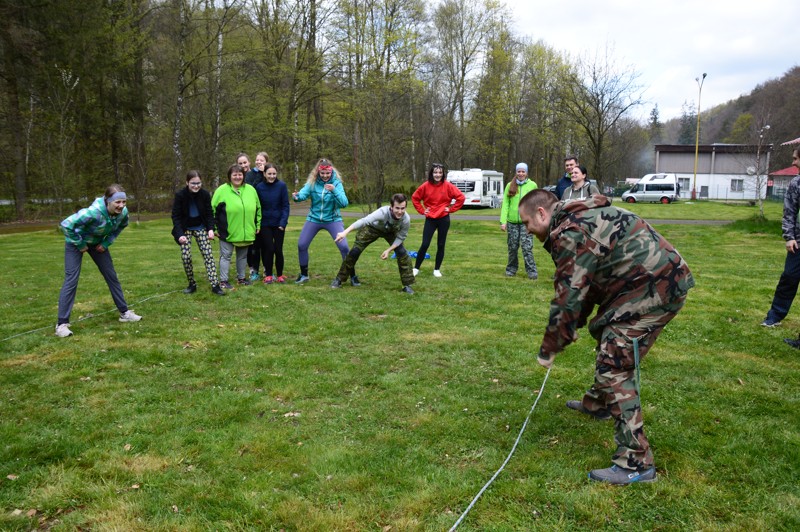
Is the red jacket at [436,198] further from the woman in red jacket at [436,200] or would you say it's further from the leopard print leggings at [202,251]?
the leopard print leggings at [202,251]

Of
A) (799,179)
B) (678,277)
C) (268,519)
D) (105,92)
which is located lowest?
(268,519)

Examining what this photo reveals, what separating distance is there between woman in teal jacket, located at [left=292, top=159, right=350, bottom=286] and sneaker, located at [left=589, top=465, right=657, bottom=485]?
639 centimetres

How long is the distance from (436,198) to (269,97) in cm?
2821

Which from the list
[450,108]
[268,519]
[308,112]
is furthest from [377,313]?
[450,108]

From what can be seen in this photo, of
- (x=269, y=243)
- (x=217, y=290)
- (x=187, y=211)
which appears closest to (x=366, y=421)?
(x=217, y=290)

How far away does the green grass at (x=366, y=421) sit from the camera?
3.08 m

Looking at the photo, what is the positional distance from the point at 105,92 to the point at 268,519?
96.0 feet

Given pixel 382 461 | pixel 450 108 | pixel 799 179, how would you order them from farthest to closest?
pixel 450 108
pixel 799 179
pixel 382 461

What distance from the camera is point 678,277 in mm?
3291

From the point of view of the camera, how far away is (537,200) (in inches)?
139

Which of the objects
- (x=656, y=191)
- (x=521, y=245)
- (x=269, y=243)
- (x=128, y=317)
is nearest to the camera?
(x=128, y=317)

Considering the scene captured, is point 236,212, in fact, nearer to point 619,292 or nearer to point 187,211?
point 187,211

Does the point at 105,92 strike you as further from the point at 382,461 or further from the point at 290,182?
the point at 382,461

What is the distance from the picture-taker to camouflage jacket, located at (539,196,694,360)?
3.22 meters
